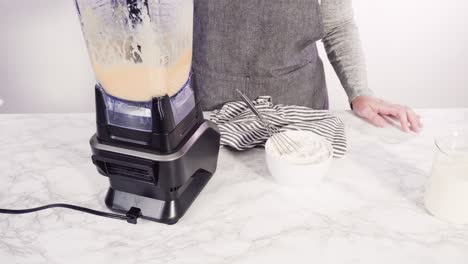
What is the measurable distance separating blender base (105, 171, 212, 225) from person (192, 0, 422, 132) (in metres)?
0.34

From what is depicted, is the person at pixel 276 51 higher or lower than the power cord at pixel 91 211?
higher

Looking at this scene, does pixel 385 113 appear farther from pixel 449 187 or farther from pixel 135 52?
pixel 135 52

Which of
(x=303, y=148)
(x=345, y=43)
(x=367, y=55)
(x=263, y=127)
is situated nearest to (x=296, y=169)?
(x=303, y=148)

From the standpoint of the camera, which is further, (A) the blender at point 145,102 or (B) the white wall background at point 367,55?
(B) the white wall background at point 367,55

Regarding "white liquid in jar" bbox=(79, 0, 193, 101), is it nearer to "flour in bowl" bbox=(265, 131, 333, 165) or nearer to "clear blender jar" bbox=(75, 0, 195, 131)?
"clear blender jar" bbox=(75, 0, 195, 131)

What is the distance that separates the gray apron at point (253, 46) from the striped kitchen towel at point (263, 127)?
148 mm

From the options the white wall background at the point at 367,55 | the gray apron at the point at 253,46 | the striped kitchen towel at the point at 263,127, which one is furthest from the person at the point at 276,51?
the white wall background at the point at 367,55

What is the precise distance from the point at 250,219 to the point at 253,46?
1.58ft

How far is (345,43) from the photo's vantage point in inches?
44.4

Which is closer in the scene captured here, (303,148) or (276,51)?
(303,148)

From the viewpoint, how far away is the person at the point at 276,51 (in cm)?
100

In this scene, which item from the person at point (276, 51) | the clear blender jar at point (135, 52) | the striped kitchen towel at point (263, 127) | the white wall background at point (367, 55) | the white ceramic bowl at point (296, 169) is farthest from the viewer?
the white wall background at point (367, 55)

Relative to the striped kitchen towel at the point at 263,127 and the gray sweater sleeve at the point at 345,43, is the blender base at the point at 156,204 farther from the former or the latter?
the gray sweater sleeve at the point at 345,43

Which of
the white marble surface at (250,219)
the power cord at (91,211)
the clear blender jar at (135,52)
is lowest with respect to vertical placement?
the white marble surface at (250,219)
